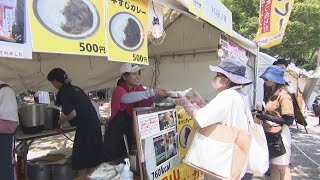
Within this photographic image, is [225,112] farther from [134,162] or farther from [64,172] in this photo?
[64,172]

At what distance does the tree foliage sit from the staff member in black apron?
14.3 m

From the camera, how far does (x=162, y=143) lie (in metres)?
3.00

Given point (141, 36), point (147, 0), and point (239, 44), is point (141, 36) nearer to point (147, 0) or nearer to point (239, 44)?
point (147, 0)

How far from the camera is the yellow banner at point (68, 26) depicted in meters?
1.83

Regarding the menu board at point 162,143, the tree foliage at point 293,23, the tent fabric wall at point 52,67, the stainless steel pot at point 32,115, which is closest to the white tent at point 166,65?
the tent fabric wall at point 52,67

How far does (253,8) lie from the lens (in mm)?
17953

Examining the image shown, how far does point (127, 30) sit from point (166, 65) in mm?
4056

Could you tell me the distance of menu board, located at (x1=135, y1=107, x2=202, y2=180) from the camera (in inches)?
106

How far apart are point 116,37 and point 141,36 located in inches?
14.0

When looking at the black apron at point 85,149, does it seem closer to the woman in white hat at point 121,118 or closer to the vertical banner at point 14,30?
the woman in white hat at point 121,118

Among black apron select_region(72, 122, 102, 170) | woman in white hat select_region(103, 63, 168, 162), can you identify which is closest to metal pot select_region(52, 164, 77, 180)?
black apron select_region(72, 122, 102, 170)

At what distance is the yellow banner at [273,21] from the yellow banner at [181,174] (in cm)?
332

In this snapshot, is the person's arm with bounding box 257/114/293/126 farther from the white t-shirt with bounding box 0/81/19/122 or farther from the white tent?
the white t-shirt with bounding box 0/81/19/122

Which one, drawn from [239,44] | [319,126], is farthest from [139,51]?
[319,126]
